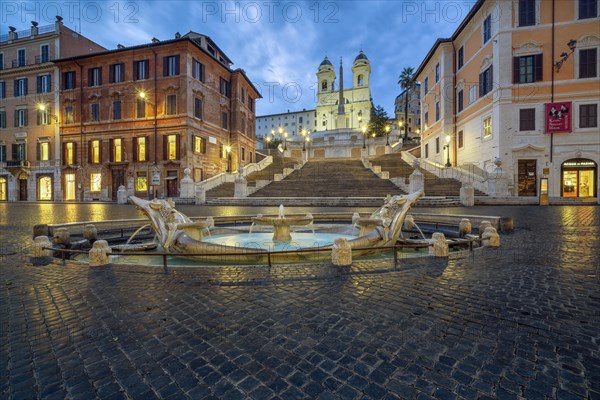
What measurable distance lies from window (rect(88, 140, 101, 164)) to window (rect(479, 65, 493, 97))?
128 feet

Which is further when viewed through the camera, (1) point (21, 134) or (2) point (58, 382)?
(1) point (21, 134)

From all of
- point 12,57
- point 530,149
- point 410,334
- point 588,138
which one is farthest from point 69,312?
point 12,57

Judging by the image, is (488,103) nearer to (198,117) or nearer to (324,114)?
(198,117)

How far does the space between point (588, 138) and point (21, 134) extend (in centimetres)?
5726

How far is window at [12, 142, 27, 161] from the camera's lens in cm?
3746

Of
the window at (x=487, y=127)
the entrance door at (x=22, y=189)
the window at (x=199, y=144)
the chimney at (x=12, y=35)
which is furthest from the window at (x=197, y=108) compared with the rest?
the window at (x=487, y=127)

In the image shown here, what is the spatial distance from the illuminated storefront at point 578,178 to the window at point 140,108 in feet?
127

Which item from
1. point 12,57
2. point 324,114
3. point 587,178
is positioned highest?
point 324,114

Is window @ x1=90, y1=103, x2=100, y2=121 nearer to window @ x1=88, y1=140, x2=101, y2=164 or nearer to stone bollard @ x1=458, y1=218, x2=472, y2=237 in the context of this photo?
window @ x1=88, y1=140, x2=101, y2=164

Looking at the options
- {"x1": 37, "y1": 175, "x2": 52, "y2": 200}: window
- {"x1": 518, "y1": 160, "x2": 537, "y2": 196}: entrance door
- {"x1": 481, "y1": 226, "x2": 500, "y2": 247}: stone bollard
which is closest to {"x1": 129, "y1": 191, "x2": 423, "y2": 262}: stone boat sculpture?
{"x1": 481, "y1": 226, "x2": 500, "y2": 247}: stone bollard

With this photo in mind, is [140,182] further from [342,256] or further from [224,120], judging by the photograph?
[342,256]

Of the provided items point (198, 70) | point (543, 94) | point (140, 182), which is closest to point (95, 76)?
point (198, 70)

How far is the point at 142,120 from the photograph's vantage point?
33.3 metres

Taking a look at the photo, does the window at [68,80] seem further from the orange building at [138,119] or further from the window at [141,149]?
the window at [141,149]
